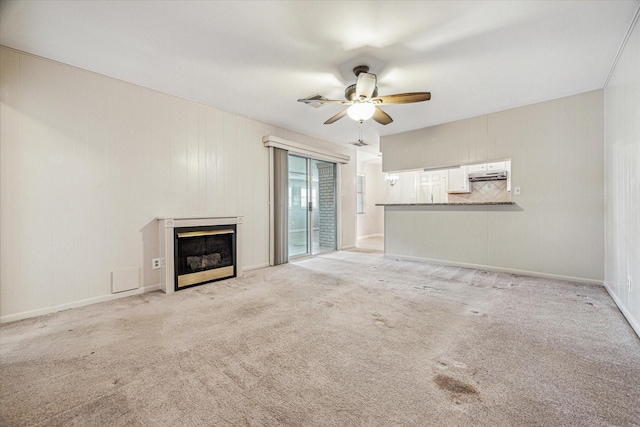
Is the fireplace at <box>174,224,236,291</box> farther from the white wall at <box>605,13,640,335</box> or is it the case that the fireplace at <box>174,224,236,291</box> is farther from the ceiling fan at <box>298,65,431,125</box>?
the white wall at <box>605,13,640,335</box>

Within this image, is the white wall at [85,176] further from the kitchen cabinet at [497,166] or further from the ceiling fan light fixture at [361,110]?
the kitchen cabinet at [497,166]

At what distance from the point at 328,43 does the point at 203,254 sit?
10.2 feet

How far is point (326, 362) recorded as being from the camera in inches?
69.7

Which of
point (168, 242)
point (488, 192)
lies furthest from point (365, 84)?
point (488, 192)

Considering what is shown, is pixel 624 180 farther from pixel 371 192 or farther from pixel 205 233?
pixel 371 192

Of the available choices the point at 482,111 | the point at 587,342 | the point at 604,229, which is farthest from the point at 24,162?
the point at 604,229

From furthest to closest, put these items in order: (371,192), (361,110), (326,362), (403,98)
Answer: (371,192) < (361,110) < (403,98) < (326,362)

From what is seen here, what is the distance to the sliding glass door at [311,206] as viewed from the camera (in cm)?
559

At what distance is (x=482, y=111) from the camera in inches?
169

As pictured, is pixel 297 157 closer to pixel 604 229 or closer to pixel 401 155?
pixel 401 155

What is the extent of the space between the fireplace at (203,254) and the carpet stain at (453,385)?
10.2 ft

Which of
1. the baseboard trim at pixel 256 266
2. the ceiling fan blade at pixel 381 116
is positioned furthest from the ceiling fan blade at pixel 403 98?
the baseboard trim at pixel 256 266

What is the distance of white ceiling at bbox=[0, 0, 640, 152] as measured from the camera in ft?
6.79

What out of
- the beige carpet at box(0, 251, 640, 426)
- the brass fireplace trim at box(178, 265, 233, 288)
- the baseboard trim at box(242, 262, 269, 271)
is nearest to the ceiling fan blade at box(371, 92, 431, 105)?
the beige carpet at box(0, 251, 640, 426)
